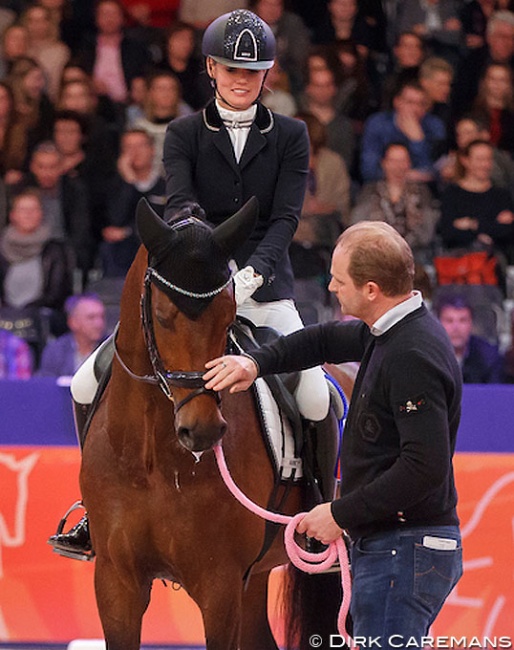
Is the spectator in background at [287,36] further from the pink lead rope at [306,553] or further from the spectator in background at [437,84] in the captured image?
the pink lead rope at [306,553]

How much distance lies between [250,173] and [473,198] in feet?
17.1

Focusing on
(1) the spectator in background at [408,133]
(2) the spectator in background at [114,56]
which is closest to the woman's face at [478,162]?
(1) the spectator in background at [408,133]

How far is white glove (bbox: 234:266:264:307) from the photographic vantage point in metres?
4.43

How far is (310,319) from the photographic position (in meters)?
8.53

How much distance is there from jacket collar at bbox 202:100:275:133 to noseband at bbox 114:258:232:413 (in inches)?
46.0

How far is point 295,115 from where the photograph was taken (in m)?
10.3

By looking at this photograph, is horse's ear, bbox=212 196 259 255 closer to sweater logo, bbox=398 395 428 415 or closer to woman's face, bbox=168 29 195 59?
sweater logo, bbox=398 395 428 415

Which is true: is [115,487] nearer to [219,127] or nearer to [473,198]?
[219,127]

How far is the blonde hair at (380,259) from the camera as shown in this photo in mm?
3504

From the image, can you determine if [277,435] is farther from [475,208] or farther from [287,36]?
[287,36]

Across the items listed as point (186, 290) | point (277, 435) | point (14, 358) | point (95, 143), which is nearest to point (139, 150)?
point (95, 143)

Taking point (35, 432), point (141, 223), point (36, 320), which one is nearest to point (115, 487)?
point (141, 223)

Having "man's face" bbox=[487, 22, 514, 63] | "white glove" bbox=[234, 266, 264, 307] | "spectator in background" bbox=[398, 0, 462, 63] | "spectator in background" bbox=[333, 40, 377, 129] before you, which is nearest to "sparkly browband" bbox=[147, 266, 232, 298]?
"white glove" bbox=[234, 266, 264, 307]

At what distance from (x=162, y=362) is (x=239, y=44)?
1.46 m
